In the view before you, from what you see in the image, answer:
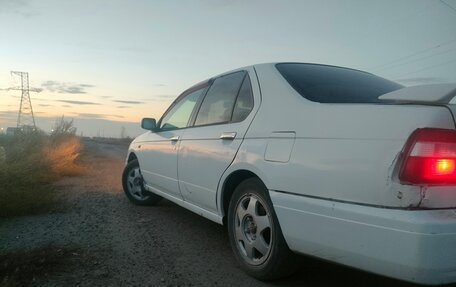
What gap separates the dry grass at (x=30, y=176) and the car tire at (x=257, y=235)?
3.47 metres

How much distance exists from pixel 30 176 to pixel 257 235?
482cm

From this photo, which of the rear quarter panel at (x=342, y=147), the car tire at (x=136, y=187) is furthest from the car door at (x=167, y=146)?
the rear quarter panel at (x=342, y=147)

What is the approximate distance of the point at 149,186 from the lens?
6199 millimetres

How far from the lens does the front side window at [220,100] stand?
427cm

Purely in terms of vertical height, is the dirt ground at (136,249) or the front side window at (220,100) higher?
the front side window at (220,100)

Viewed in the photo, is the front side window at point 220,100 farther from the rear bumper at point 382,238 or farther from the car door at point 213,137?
the rear bumper at point 382,238

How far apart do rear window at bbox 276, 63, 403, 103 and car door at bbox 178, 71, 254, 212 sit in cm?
44

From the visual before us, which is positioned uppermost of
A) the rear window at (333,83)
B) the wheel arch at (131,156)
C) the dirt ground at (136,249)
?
the rear window at (333,83)

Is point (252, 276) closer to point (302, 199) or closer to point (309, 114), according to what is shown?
point (302, 199)

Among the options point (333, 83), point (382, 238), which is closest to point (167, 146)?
point (333, 83)

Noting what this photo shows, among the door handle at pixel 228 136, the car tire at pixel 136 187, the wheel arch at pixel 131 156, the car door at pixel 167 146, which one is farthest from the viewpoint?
the wheel arch at pixel 131 156

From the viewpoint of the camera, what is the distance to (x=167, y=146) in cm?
535

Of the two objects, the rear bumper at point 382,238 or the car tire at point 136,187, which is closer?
the rear bumper at point 382,238

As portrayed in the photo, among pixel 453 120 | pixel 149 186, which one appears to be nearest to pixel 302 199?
pixel 453 120
